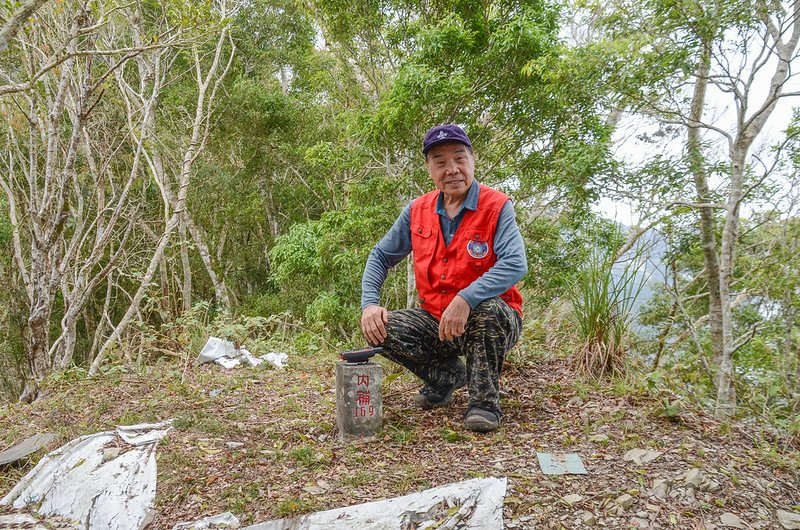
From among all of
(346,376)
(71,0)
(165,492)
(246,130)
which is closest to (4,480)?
(165,492)

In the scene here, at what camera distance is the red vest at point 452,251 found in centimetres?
246

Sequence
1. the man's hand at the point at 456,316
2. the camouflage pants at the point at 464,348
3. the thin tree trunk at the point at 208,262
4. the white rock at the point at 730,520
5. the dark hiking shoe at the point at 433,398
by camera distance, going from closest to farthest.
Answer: the white rock at the point at 730,520
the man's hand at the point at 456,316
the camouflage pants at the point at 464,348
the dark hiking shoe at the point at 433,398
the thin tree trunk at the point at 208,262

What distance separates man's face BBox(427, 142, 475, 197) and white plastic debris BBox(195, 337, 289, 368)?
8.35 ft

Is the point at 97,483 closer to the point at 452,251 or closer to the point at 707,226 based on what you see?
the point at 452,251

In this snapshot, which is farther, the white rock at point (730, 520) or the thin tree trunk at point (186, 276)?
the thin tree trunk at point (186, 276)

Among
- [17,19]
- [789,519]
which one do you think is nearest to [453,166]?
[789,519]

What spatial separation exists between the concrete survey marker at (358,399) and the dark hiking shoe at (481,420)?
→ 436 mm

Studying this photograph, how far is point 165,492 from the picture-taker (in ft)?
6.77

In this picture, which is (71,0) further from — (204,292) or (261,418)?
(204,292)

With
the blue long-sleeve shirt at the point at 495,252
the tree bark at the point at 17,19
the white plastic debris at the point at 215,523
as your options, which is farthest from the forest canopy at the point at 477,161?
the white plastic debris at the point at 215,523

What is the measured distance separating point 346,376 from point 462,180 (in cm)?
109

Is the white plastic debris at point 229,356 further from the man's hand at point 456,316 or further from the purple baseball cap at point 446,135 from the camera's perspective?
the purple baseball cap at point 446,135

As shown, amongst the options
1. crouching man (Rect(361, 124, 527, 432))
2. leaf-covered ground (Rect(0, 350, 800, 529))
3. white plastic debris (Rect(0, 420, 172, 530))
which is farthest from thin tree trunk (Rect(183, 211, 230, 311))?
crouching man (Rect(361, 124, 527, 432))

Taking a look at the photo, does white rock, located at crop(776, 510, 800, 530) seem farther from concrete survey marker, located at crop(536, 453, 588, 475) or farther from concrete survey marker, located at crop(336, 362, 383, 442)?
concrete survey marker, located at crop(336, 362, 383, 442)
